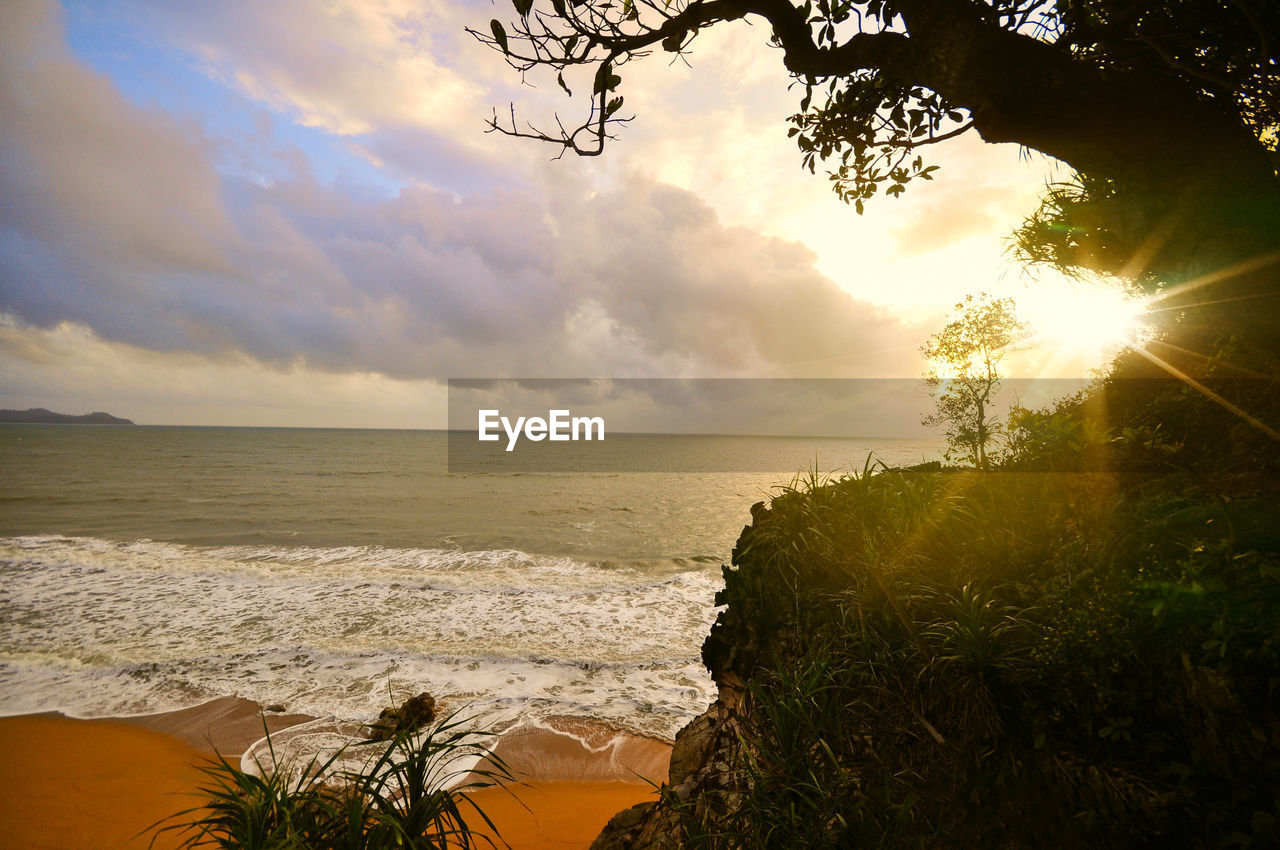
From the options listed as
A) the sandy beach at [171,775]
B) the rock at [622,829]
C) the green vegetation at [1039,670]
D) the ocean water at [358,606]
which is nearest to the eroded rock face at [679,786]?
the rock at [622,829]

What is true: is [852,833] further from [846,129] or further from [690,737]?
[846,129]

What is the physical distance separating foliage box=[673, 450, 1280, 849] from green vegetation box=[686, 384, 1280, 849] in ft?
0.04

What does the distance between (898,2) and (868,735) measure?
545 centimetres

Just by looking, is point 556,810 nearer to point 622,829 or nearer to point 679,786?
point 622,829

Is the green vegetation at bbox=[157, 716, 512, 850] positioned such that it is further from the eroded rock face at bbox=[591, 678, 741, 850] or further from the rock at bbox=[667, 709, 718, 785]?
the rock at bbox=[667, 709, 718, 785]

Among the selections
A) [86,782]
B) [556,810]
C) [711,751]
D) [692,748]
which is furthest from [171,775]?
[711,751]

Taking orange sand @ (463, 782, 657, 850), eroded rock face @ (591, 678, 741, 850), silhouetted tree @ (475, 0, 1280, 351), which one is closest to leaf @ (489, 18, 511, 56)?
silhouetted tree @ (475, 0, 1280, 351)

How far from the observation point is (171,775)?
732cm

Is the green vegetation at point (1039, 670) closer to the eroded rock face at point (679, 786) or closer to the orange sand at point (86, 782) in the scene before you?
the eroded rock face at point (679, 786)

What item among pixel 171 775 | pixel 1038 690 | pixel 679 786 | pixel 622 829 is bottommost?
pixel 171 775

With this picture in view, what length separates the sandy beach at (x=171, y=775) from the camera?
6223 millimetres

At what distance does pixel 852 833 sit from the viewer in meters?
2.94

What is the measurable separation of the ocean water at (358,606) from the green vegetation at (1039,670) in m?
1.81

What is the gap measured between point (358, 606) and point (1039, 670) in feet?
49.0
